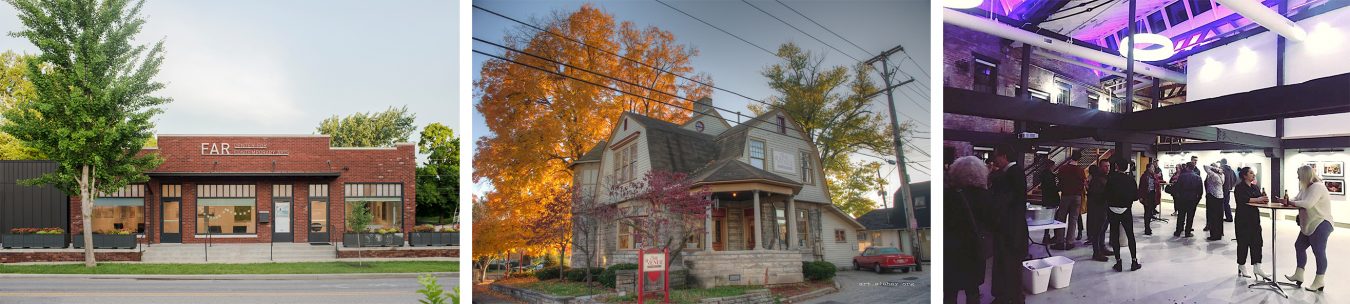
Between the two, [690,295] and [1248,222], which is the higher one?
[1248,222]

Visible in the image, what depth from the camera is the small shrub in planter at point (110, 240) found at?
10.7 meters

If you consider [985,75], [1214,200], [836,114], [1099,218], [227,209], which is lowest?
[227,209]

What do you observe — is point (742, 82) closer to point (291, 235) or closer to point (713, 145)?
point (713, 145)

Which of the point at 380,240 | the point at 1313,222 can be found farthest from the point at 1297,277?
the point at 380,240

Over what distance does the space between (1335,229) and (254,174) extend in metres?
15.5

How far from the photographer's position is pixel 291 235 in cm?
1305

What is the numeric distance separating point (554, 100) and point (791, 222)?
131 centimetres

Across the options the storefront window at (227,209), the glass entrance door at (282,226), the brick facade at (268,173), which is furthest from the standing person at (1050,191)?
the storefront window at (227,209)

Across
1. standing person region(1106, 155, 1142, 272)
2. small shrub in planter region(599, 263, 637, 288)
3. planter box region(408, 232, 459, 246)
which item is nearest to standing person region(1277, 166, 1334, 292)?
standing person region(1106, 155, 1142, 272)

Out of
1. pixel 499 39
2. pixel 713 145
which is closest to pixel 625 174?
pixel 713 145

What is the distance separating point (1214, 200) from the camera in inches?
132

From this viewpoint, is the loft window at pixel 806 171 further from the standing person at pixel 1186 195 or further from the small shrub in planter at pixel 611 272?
the standing person at pixel 1186 195

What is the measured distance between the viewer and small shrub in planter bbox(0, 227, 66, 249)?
1008 centimetres

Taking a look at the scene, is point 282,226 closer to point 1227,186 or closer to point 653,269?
point 653,269
